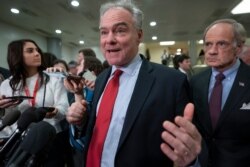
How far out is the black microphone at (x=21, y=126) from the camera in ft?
3.89

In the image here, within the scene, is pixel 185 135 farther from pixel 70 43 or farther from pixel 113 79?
pixel 70 43

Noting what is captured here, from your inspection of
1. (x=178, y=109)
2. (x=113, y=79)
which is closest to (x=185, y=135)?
(x=178, y=109)

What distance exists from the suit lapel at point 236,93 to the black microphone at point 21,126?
1.07m

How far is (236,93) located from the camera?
172 cm

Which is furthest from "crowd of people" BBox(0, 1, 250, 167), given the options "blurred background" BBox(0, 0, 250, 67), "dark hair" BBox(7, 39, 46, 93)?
"blurred background" BBox(0, 0, 250, 67)

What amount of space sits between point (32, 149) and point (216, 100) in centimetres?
117

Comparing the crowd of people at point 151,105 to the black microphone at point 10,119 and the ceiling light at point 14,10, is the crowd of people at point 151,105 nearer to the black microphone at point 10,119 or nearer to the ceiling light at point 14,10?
the black microphone at point 10,119

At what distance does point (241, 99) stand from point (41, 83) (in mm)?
1542

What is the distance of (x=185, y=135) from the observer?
79 cm

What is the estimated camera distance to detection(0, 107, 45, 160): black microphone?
46.6 inches

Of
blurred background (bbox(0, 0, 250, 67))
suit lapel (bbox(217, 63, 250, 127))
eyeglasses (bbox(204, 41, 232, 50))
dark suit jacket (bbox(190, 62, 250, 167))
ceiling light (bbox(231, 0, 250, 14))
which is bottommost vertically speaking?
dark suit jacket (bbox(190, 62, 250, 167))

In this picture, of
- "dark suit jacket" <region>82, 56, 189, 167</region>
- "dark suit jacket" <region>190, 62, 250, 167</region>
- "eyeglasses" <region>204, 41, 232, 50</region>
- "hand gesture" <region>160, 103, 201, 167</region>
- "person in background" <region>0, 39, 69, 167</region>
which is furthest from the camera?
"person in background" <region>0, 39, 69, 167</region>

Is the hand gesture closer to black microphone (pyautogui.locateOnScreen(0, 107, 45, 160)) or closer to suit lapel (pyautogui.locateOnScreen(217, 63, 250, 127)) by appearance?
black microphone (pyautogui.locateOnScreen(0, 107, 45, 160))

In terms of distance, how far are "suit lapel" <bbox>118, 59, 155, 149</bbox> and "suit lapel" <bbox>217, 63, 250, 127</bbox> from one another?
0.60 metres
